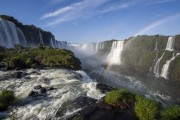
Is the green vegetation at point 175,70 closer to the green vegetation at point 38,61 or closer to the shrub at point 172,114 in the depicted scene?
the green vegetation at point 38,61

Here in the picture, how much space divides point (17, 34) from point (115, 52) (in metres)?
36.5

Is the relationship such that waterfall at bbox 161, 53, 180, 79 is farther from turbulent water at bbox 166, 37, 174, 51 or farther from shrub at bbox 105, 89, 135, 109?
shrub at bbox 105, 89, 135, 109

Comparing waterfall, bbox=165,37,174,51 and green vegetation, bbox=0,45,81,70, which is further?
waterfall, bbox=165,37,174,51

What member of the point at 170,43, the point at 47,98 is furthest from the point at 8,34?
the point at 47,98

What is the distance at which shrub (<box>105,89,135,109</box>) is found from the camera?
45.6 feet

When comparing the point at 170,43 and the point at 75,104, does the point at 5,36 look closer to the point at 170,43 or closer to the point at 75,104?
the point at 170,43

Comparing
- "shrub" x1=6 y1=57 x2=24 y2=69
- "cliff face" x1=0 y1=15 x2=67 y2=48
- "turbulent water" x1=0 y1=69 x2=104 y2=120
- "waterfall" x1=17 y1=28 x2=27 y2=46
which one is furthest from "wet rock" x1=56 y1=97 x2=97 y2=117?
"waterfall" x1=17 y1=28 x2=27 y2=46

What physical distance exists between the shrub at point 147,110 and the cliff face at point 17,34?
59787 millimetres

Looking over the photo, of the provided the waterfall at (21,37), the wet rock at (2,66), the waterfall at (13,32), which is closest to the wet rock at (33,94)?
the wet rock at (2,66)

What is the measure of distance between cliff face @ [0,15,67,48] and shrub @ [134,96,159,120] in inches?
2354

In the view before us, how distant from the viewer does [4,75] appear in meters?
30.8

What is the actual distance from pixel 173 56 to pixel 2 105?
52250 millimetres

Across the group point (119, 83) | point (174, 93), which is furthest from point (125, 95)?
point (119, 83)

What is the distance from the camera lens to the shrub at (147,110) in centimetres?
1120
